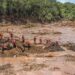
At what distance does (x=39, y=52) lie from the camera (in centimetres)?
1783

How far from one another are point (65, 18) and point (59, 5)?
11.6ft

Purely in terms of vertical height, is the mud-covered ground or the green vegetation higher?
the green vegetation

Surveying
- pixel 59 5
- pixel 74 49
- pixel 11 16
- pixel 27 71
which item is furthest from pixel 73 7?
pixel 27 71

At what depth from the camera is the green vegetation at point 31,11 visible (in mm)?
37906

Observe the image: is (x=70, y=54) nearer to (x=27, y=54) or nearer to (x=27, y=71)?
(x=27, y=54)

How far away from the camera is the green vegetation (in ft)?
124

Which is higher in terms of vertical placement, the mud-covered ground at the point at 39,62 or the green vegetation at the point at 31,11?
the green vegetation at the point at 31,11

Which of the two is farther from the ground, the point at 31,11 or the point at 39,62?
the point at 31,11

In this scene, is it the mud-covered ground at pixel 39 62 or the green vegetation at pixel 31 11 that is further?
the green vegetation at pixel 31 11

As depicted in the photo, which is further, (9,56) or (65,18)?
(65,18)

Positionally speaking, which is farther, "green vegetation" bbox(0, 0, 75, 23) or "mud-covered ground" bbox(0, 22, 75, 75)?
"green vegetation" bbox(0, 0, 75, 23)

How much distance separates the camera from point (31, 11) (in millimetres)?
39750

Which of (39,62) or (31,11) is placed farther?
(31,11)

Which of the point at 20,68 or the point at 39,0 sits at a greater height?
the point at 39,0
